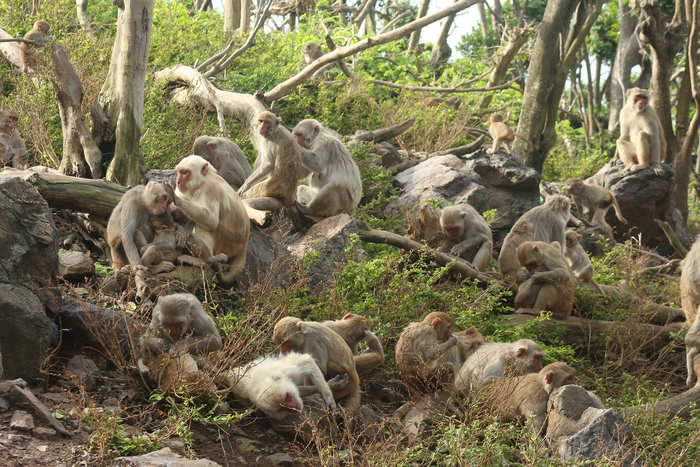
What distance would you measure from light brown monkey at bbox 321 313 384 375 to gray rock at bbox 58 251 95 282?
7.82 ft

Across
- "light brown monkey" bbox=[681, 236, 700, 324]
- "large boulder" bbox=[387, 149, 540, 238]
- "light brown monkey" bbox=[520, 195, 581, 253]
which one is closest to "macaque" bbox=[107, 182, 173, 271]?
"light brown monkey" bbox=[520, 195, 581, 253]

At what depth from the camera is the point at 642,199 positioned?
13.5 metres

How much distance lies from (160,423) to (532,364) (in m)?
3.34

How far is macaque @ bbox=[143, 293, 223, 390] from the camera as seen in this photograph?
4867 mm

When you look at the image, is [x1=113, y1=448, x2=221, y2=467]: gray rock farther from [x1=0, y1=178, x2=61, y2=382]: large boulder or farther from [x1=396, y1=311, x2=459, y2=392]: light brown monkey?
[x1=396, y1=311, x2=459, y2=392]: light brown monkey

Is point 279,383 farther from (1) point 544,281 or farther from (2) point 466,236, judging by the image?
(2) point 466,236

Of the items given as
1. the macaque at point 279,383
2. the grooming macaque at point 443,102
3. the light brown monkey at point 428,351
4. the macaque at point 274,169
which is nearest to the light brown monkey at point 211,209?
the macaque at point 274,169

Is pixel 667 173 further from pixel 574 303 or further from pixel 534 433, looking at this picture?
pixel 534 433

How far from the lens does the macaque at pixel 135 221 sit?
6.09 meters

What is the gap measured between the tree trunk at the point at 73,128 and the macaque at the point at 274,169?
181 cm

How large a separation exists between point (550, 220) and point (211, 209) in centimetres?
497

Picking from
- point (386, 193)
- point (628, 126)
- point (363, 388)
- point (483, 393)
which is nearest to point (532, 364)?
point (483, 393)

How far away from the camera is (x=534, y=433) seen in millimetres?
5145

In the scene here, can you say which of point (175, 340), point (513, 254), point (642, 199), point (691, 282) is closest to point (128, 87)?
point (175, 340)
